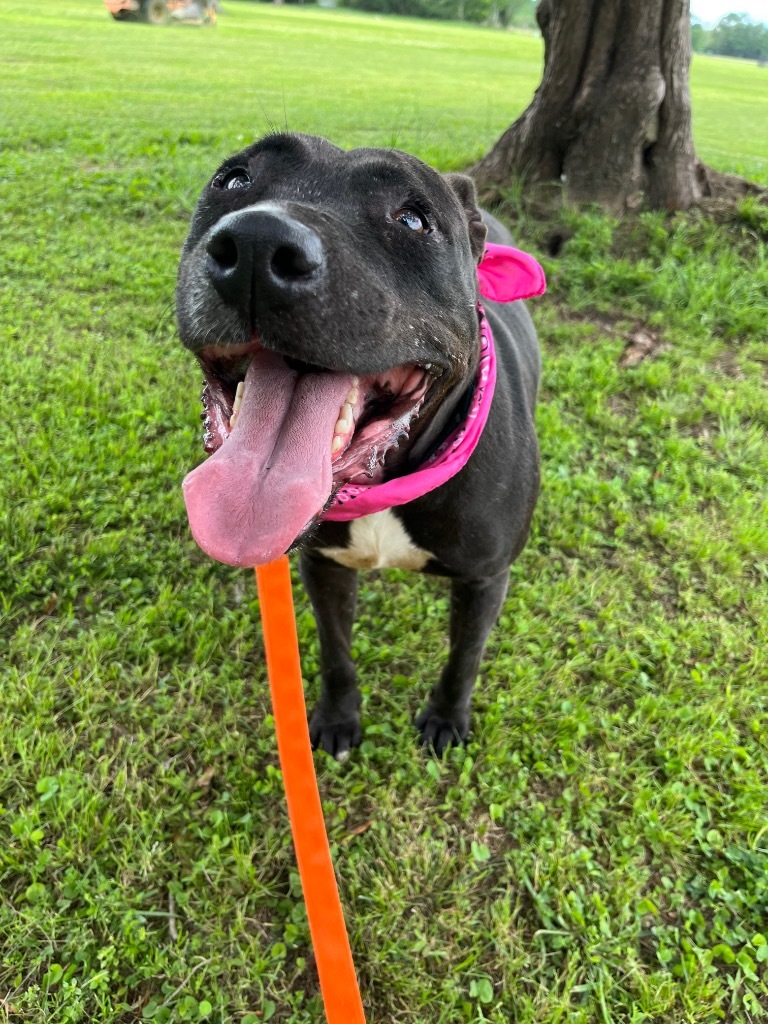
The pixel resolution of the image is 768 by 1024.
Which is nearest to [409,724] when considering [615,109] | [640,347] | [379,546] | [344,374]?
[379,546]

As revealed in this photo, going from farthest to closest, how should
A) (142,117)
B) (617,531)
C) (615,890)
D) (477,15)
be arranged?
(477,15) → (142,117) → (617,531) → (615,890)

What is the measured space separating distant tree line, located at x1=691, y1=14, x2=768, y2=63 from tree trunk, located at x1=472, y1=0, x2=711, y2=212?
118 m

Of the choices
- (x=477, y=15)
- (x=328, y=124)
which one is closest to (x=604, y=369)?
(x=328, y=124)

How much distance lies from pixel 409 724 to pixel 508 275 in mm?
1723

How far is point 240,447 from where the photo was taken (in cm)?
168

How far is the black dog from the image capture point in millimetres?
1501

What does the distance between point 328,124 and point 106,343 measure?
8.28 metres

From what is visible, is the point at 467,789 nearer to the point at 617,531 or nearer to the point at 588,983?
the point at 588,983

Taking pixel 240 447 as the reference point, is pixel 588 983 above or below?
below

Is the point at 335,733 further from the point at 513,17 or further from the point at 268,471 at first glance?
the point at 513,17

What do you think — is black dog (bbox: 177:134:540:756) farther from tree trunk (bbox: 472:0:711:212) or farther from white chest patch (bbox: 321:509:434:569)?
tree trunk (bbox: 472:0:711:212)

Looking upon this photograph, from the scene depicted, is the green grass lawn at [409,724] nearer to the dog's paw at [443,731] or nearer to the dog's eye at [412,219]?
the dog's paw at [443,731]

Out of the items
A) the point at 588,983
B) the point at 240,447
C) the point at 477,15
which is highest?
the point at 477,15

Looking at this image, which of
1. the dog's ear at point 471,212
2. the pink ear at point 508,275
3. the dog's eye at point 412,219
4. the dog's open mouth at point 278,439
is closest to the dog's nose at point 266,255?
the dog's open mouth at point 278,439
